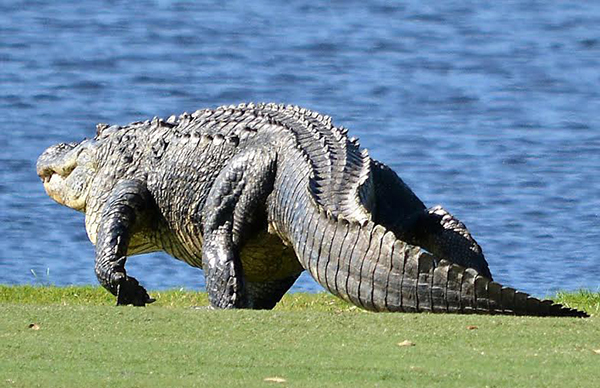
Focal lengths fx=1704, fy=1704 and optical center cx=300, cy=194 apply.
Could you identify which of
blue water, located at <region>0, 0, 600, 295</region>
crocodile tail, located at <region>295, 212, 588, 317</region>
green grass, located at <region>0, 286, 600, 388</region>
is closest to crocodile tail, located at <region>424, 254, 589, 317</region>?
crocodile tail, located at <region>295, 212, 588, 317</region>

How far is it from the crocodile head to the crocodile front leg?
2.15 feet

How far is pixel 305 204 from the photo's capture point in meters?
9.20

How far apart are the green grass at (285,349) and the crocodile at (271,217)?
0.71 ft

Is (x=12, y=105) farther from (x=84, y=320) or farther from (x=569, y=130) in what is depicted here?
(x=84, y=320)

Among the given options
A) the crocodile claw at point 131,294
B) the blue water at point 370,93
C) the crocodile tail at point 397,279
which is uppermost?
the crocodile tail at point 397,279

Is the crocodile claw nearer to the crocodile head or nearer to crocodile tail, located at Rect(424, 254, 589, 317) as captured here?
the crocodile head

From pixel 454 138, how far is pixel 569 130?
1730 mm

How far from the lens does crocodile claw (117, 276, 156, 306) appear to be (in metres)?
9.78

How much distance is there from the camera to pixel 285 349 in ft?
25.1

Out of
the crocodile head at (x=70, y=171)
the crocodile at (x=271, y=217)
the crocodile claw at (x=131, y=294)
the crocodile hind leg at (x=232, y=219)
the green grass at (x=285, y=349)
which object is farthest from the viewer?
the crocodile head at (x=70, y=171)

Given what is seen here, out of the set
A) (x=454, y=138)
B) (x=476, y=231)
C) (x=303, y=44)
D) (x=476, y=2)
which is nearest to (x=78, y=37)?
(x=303, y=44)

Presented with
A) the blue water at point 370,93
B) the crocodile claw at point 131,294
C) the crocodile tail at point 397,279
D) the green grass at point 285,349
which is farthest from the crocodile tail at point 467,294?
the blue water at point 370,93

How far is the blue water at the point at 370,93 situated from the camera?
60.6 ft

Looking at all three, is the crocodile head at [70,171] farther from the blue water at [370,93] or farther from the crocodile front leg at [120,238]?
the blue water at [370,93]
